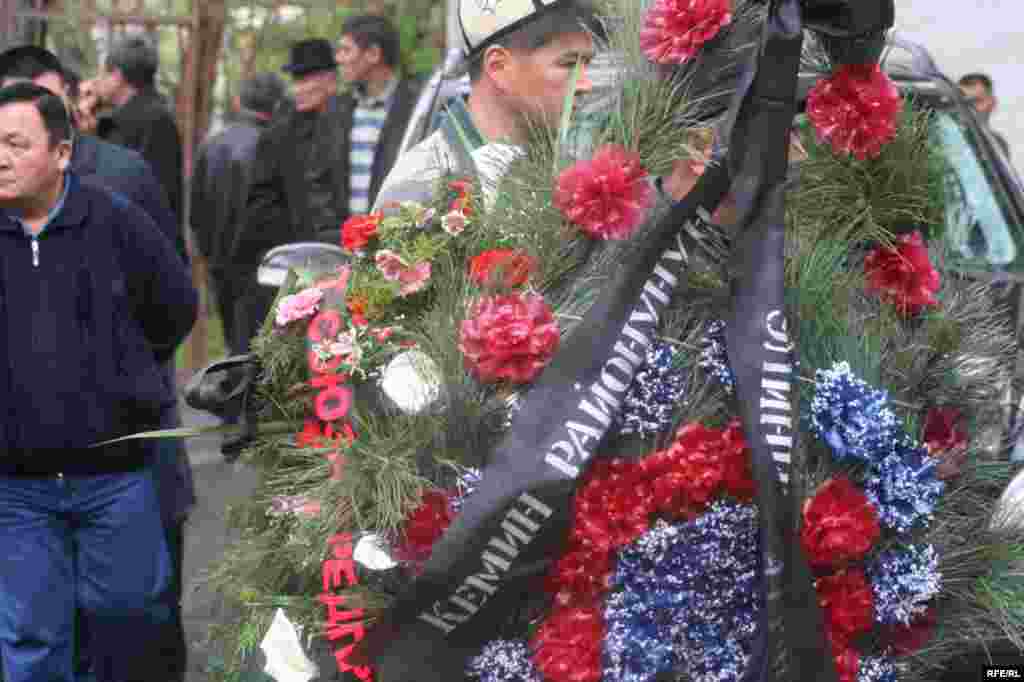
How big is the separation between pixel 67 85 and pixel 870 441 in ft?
14.1

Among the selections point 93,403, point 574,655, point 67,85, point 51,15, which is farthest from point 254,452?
point 51,15

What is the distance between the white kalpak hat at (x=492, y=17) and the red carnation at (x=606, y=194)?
0.72 m

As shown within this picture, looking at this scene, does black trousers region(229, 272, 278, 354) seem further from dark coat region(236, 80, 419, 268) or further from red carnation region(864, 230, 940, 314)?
red carnation region(864, 230, 940, 314)

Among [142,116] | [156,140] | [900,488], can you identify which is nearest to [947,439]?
[900,488]

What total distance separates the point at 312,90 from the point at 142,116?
4.56 feet

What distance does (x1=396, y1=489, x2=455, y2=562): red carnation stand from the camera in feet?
9.82

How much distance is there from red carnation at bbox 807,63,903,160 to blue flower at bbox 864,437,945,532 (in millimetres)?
540

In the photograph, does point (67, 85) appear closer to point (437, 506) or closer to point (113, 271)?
point (113, 271)

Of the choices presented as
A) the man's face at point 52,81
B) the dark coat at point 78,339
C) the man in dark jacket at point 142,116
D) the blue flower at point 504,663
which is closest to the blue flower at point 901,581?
the blue flower at point 504,663

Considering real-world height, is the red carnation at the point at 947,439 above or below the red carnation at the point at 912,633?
above

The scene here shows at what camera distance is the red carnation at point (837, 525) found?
2988 mm

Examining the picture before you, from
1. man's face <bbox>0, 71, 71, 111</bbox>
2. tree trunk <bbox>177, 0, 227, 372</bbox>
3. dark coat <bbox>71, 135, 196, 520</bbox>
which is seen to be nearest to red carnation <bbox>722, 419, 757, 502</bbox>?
dark coat <bbox>71, 135, 196, 520</bbox>

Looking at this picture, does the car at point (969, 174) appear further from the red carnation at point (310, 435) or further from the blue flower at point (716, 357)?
the blue flower at point (716, 357)

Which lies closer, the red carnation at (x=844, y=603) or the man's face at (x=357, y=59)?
the red carnation at (x=844, y=603)
